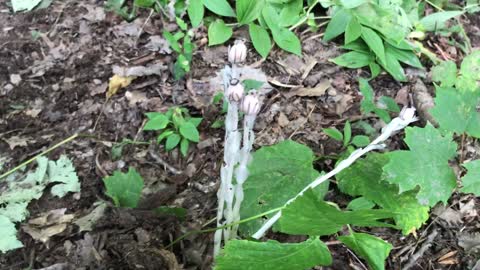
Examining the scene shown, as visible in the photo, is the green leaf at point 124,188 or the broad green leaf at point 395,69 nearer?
the green leaf at point 124,188

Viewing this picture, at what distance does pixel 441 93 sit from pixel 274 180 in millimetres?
726

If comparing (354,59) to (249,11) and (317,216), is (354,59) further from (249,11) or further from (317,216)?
(317,216)

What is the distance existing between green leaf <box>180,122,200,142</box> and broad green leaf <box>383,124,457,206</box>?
2.73ft

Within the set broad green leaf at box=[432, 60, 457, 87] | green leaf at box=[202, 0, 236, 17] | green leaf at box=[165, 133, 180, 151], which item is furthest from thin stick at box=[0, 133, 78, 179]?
broad green leaf at box=[432, 60, 457, 87]

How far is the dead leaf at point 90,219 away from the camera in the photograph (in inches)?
77.3

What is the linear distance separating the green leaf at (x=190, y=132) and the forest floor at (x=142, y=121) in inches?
2.7

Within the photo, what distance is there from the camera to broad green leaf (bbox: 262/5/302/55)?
2652 millimetres

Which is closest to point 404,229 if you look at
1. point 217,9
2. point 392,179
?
point 392,179

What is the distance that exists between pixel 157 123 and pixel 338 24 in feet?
3.65

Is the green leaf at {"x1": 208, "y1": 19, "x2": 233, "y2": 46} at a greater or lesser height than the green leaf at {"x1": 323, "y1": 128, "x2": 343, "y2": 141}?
greater

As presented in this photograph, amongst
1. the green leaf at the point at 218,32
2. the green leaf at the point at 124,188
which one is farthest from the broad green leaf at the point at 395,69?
the green leaf at the point at 124,188

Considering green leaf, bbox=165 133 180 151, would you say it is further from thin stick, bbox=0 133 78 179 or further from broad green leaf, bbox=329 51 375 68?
broad green leaf, bbox=329 51 375 68

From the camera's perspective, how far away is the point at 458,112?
6.41 feet

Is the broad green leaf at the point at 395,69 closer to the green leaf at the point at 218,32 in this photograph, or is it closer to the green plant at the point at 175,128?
the green leaf at the point at 218,32
